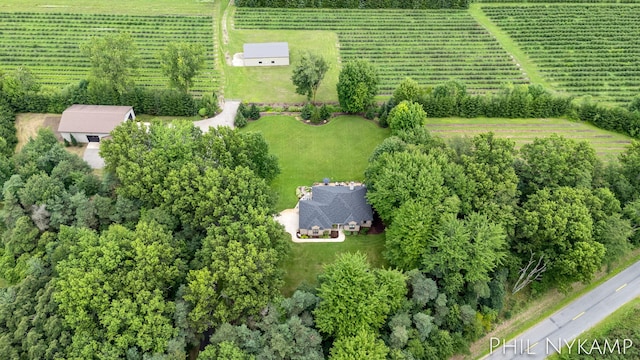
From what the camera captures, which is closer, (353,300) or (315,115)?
(353,300)

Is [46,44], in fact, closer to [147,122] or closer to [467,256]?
[147,122]

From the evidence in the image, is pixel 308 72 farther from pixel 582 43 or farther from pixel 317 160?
pixel 582 43

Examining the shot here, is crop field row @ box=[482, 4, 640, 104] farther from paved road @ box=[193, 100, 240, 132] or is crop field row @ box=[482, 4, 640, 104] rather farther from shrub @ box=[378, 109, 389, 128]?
paved road @ box=[193, 100, 240, 132]

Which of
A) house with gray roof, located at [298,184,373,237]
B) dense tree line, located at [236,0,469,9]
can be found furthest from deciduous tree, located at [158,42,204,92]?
dense tree line, located at [236,0,469,9]

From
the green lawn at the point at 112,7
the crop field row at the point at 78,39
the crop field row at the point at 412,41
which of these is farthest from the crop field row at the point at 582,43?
the green lawn at the point at 112,7

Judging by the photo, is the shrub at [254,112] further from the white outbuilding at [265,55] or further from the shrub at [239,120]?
the white outbuilding at [265,55]

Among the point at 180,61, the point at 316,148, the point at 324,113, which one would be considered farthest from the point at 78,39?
the point at 316,148

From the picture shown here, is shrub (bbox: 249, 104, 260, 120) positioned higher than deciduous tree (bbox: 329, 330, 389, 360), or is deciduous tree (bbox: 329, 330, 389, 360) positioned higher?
shrub (bbox: 249, 104, 260, 120)
